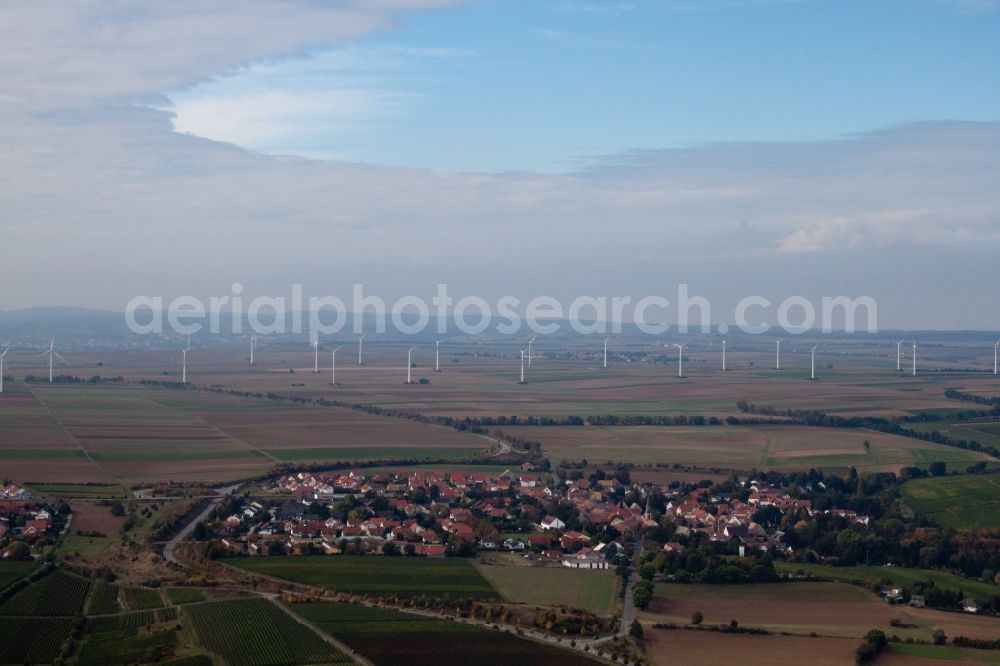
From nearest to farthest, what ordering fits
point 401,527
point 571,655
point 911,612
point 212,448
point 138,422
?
point 571,655
point 911,612
point 401,527
point 212,448
point 138,422

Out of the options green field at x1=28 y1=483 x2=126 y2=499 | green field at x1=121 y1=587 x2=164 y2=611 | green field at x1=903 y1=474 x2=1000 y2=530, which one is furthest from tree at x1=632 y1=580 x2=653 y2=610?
green field at x1=28 y1=483 x2=126 y2=499

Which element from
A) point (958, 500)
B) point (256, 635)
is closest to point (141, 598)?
point (256, 635)

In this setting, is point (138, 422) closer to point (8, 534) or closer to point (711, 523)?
point (8, 534)

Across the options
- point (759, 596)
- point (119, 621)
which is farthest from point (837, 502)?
point (119, 621)

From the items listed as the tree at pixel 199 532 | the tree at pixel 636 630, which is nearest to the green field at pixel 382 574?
the tree at pixel 199 532

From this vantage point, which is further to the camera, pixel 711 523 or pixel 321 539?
pixel 711 523

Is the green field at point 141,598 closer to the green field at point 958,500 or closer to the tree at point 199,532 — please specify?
the tree at point 199,532
